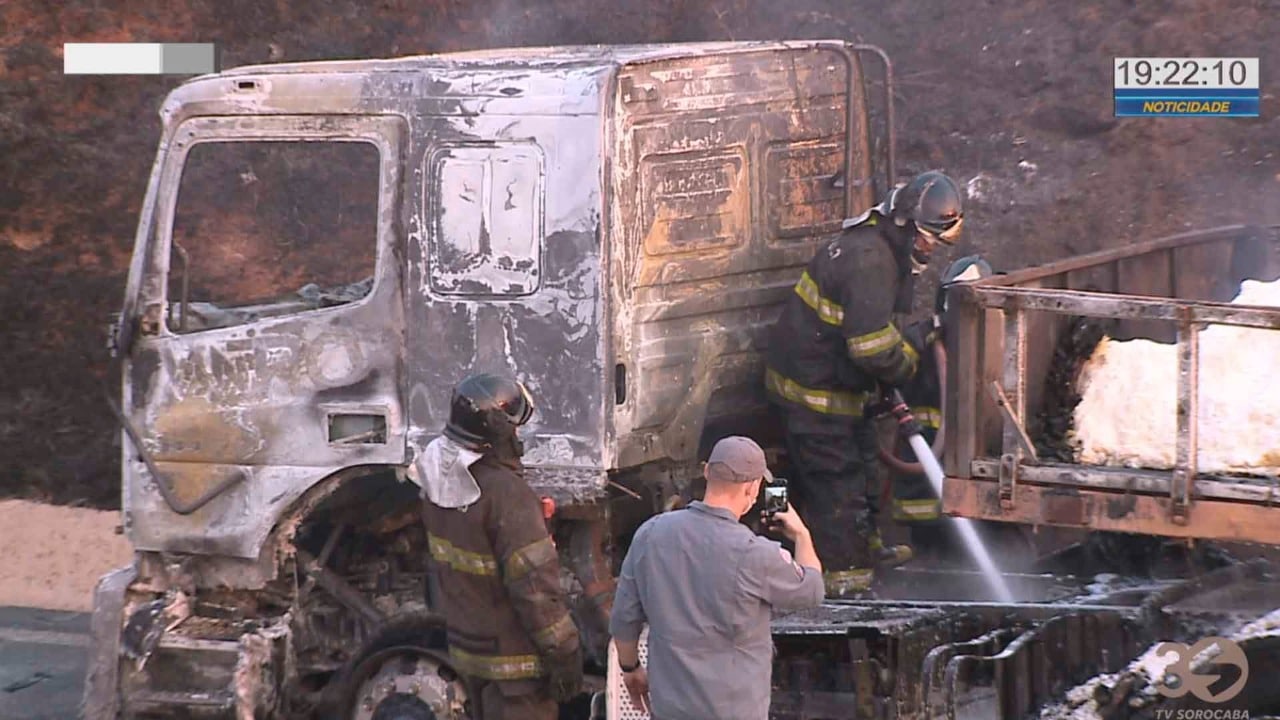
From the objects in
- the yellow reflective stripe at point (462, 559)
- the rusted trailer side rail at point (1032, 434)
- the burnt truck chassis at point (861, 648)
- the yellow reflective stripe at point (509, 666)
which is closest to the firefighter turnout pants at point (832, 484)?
the burnt truck chassis at point (861, 648)

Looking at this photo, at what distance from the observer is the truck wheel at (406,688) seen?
239 inches

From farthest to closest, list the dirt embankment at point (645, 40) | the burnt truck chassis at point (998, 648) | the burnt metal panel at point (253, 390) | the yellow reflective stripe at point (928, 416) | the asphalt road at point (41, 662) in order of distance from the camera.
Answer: the dirt embankment at point (645, 40) < the asphalt road at point (41, 662) < the yellow reflective stripe at point (928, 416) < the burnt metal panel at point (253, 390) < the burnt truck chassis at point (998, 648)

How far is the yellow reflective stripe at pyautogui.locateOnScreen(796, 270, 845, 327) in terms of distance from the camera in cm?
627

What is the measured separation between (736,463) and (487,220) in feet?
5.43

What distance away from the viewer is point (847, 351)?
6258mm

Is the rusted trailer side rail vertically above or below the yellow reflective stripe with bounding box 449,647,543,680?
above

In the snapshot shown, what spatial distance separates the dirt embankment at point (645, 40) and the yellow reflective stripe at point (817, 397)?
12.8ft

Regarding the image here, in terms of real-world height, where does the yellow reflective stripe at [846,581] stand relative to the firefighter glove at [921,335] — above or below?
below

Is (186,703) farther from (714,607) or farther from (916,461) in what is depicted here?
(916,461)

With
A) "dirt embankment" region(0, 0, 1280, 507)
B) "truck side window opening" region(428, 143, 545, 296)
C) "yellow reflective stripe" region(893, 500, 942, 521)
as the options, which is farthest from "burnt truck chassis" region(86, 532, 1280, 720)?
"dirt embankment" region(0, 0, 1280, 507)

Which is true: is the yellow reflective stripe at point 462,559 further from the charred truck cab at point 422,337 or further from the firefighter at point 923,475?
the firefighter at point 923,475

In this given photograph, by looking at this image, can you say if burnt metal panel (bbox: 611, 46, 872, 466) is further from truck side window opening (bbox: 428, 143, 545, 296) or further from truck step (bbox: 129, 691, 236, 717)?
truck step (bbox: 129, 691, 236, 717)

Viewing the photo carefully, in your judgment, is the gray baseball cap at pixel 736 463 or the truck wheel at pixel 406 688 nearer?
the gray baseball cap at pixel 736 463

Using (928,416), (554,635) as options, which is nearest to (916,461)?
(928,416)
